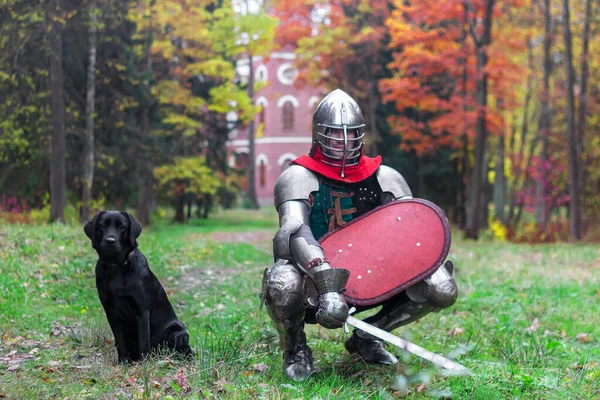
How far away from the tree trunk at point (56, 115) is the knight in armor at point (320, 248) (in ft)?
29.4

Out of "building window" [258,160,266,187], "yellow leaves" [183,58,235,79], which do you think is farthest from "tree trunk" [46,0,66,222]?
"building window" [258,160,266,187]

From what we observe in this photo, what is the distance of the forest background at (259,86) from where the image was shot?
13.3 m

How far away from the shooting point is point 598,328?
6430 mm

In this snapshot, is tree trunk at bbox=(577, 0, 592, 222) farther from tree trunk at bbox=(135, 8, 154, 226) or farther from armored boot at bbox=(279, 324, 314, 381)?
armored boot at bbox=(279, 324, 314, 381)

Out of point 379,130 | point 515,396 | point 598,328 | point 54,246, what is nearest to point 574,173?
point 379,130

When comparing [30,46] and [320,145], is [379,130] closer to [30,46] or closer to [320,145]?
[30,46]

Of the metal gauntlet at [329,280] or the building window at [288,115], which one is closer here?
the metal gauntlet at [329,280]

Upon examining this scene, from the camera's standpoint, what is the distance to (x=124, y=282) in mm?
4215

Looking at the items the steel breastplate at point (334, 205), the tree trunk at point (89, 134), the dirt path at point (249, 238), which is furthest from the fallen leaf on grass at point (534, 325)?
the tree trunk at point (89, 134)

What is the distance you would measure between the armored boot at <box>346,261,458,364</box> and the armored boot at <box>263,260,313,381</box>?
53 cm

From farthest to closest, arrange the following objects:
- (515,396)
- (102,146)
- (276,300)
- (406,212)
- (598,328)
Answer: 1. (102,146)
2. (598,328)
3. (406,212)
4. (276,300)
5. (515,396)

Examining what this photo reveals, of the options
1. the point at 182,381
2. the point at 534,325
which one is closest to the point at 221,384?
the point at 182,381

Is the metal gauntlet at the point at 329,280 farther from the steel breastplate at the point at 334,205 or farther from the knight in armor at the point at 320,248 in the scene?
the steel breastplate at the point at 334,205

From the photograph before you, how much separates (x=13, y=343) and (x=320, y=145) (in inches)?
107
